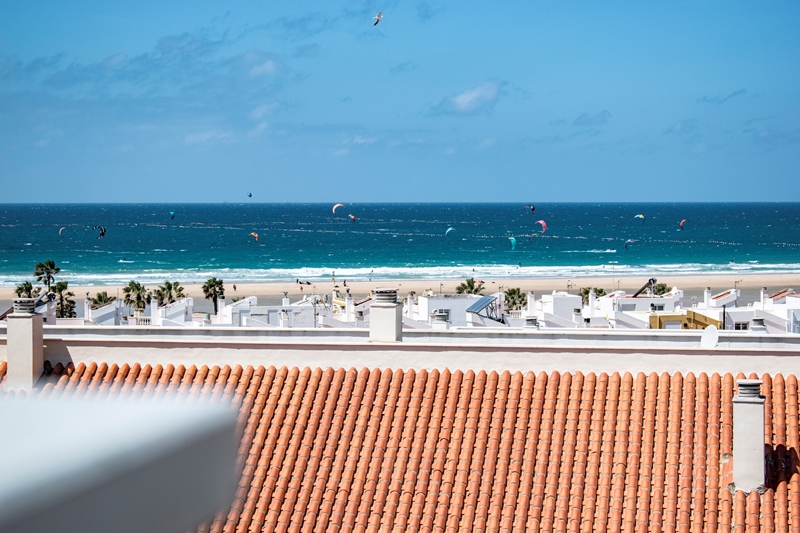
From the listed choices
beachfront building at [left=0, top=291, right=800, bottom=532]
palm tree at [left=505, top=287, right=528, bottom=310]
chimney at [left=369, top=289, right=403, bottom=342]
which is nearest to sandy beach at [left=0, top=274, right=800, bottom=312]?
palm tree at [left=505, top=287, right=528, bottom=310]

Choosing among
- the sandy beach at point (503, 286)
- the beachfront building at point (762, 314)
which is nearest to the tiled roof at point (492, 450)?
the beachfront building at point (762, 314)

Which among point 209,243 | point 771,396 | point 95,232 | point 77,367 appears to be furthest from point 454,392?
point 95,232

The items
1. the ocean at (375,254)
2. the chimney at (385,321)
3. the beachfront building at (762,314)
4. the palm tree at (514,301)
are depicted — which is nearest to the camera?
the chimney at (385,321)

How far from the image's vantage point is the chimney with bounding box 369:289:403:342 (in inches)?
631

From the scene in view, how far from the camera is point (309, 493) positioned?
13172mm

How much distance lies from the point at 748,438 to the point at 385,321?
5.98 meters

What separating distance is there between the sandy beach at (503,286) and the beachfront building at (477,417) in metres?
65.9

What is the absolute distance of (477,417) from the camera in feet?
47.6

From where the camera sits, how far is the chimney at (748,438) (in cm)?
1241

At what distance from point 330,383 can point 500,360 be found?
2.65 meters

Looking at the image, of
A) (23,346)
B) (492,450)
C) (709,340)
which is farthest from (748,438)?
(23,346)

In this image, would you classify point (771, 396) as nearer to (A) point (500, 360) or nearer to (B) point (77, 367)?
(A) point (500, 360)

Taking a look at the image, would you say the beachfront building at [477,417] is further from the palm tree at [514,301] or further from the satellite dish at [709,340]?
the palm tree at [514,301]

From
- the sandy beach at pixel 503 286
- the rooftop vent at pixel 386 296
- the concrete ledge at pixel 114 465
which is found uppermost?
the concrete ledge at pixel 114 465
